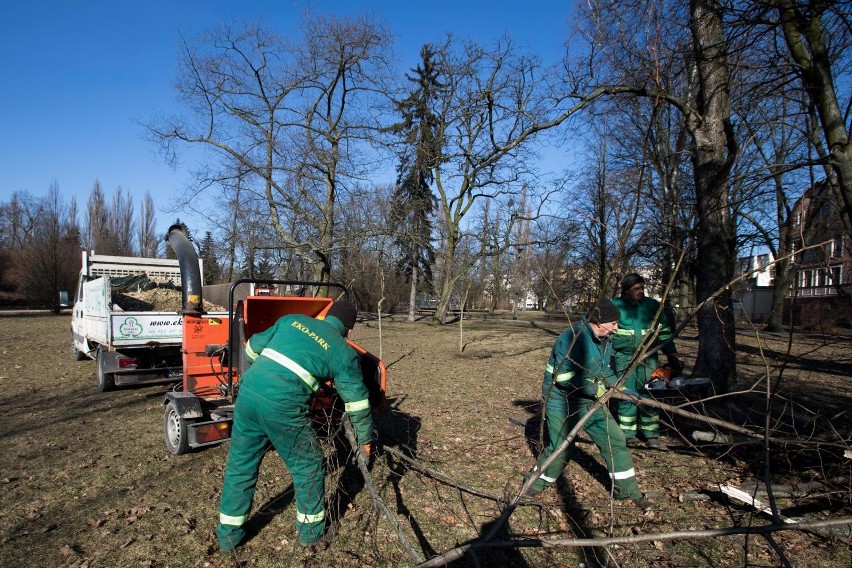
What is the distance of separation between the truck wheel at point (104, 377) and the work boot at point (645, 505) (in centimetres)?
802

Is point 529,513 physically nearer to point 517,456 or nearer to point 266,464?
point 517,456

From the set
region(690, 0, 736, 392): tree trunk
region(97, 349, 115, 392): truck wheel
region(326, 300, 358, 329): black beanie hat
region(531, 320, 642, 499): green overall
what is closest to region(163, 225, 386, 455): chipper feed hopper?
region(326, 300, 358, 329): black beanie hat

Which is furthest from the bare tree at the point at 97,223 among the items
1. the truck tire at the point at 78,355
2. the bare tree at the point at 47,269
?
the truck tire at the point at 78,355

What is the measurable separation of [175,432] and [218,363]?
1131mm

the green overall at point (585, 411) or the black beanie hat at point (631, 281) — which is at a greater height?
the black beanie hat at point (631, 281)

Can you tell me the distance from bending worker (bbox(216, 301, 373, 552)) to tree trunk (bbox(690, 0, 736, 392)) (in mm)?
5160

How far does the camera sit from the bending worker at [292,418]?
343 cm

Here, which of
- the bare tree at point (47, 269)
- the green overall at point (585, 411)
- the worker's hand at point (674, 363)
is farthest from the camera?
the bare tree at point (47, 269)

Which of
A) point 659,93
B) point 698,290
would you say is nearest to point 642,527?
point 659,93

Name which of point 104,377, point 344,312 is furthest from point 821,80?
point 104,377

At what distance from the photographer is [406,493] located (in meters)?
4.60

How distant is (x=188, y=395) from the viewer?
17.4ft

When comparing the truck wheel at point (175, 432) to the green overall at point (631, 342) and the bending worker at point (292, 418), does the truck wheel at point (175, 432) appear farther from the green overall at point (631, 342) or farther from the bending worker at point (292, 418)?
the green overall at point (631, 342)

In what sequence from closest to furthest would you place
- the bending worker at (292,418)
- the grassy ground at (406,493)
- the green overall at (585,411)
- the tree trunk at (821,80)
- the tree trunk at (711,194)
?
1. the bending worker at (292,418)
2. the grassy ground at (406,493)
3. the green overall at (585,411)
4. the tree trunk at (821,80)
5. the tree trunk at (711,194)
